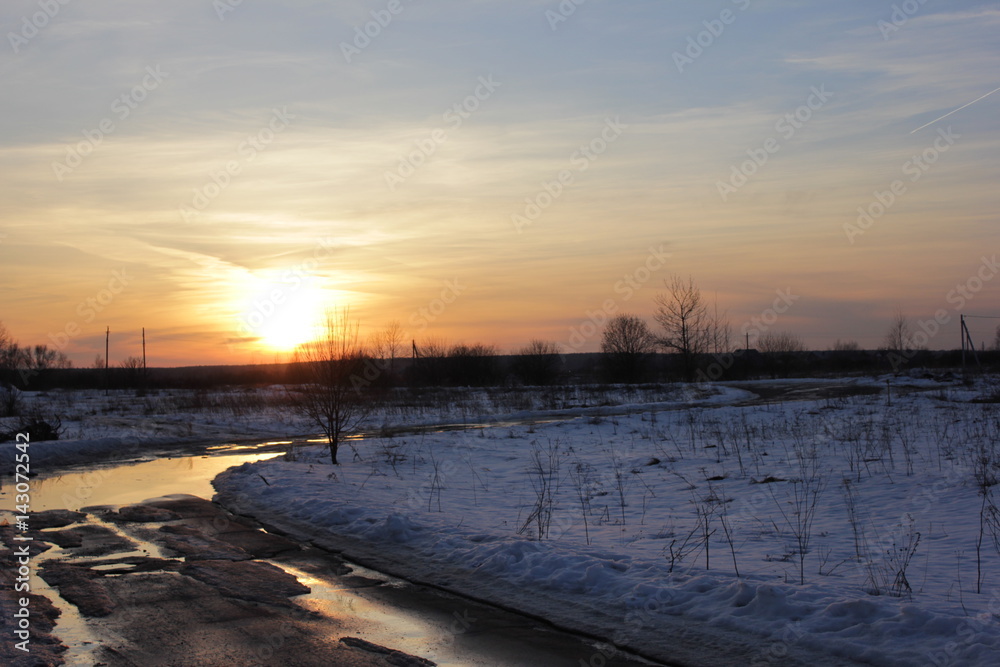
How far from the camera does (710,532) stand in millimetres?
9344

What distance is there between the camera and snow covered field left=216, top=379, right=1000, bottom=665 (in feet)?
18.7

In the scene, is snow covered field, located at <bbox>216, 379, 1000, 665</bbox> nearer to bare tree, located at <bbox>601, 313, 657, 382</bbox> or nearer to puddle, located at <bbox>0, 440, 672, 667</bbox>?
puddle, located at <bbox>0, 440, 672, 667</bbox>

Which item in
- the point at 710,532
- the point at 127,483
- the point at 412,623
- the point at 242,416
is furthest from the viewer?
the point at 242,416

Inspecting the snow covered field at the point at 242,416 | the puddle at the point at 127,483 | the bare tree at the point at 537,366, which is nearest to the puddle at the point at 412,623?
the puddle at the point at 127,483

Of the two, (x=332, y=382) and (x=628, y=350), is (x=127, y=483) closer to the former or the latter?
(x=332, y=382)

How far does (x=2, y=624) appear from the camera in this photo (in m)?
5.77

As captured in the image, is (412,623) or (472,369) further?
(472,369)

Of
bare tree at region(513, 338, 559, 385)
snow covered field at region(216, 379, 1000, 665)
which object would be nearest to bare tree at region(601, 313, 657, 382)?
bare tree at region(513, 338, 559, 385)

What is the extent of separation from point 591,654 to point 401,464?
12804 mm

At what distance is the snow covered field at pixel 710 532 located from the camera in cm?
571

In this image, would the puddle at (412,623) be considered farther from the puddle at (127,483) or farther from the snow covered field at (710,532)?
the puddle at (127,483)

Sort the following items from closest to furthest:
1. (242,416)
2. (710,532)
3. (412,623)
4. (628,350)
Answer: (412,623)
(710,532)
(242,416)
(628,350)

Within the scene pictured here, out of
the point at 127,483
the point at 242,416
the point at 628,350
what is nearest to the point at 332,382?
the point at 127,483

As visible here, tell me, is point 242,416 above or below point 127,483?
above
